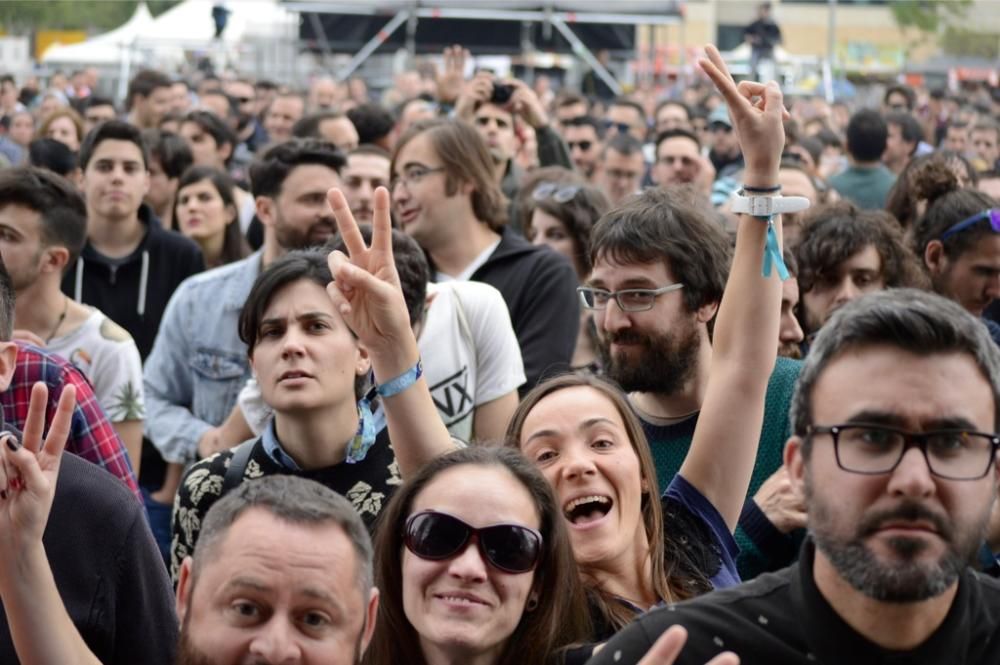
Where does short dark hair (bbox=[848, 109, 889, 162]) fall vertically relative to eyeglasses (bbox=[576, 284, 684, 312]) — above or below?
below

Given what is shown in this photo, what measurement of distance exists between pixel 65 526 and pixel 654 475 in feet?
4.29

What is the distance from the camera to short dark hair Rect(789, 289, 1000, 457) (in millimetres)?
2654

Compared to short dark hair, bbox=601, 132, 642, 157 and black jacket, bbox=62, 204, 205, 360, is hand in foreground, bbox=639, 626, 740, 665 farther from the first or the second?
short dark hair, bbox=601, 132, 642, 157

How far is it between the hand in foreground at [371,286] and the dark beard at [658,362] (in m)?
0.91

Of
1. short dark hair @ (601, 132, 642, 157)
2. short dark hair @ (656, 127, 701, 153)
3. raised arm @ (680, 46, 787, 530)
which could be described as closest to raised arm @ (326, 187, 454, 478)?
raised arm @ (680, 46, 787, 530)

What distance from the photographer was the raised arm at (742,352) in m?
3.74

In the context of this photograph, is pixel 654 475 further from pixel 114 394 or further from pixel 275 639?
pixel 114 394

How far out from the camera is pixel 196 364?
634 cm

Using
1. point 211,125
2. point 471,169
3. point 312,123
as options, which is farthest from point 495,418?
point 211,125

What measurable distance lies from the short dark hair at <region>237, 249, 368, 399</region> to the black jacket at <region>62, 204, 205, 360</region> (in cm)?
295

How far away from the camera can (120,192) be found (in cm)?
787

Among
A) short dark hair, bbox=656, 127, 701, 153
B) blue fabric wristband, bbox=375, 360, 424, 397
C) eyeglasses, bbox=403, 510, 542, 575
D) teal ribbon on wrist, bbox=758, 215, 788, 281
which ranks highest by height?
teal ribbon on wrist, bbox=758, 215, 788, 281

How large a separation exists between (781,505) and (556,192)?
11.7 ft

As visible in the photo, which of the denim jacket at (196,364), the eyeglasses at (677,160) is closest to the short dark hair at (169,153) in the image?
the eyeglasses at (677,160)
